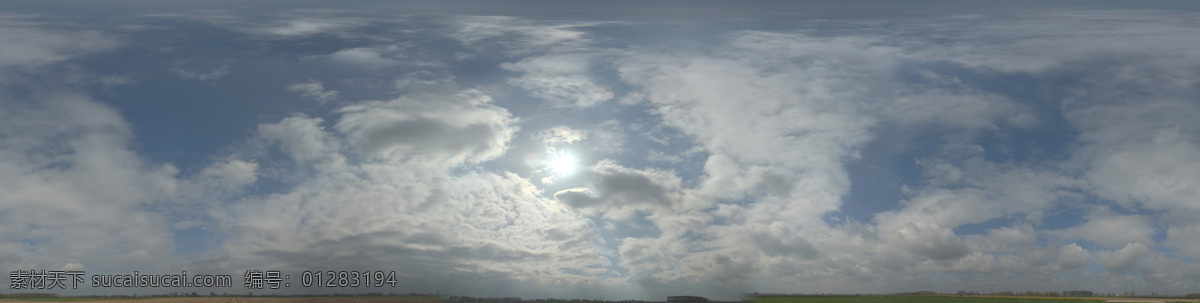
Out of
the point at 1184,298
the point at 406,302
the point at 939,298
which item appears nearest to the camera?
the point at 406,302

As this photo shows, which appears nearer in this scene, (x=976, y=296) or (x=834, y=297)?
(x=976, y=296)

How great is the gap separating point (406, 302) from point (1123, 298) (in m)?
80.4

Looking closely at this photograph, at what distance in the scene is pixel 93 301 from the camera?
80.8 m

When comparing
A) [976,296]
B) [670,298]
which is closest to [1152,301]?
[976,296]

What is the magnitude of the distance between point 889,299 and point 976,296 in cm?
1080

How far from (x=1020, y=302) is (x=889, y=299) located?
18112 millimetres

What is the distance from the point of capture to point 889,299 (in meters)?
107

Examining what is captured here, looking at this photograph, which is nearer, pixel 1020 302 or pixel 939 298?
pixel 1020 302

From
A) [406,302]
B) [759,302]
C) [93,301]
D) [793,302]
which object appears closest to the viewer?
[406,302]

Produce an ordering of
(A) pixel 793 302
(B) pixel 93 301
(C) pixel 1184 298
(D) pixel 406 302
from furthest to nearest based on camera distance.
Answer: (A) pixel 793 302, (C) pixel 1184 298, (B) pixel 93 301, (D) pixel 406 302

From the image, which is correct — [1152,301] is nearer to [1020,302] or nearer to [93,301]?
[1020,302]

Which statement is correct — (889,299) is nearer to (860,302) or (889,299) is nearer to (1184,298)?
(860,302)

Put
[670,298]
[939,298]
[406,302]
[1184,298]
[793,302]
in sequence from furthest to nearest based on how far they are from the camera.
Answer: [793,302] < [939,298] < [1184,298] < [670,298] < [406,302]

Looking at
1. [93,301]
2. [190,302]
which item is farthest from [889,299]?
[93,301]
